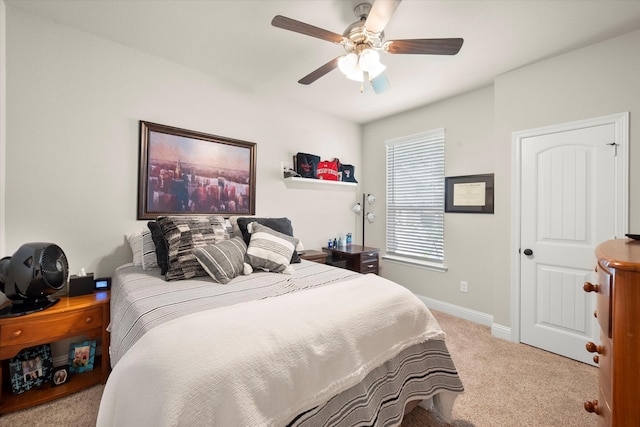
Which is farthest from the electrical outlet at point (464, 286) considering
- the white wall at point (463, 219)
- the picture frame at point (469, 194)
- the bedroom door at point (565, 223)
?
the picture frame at point (469, 194)

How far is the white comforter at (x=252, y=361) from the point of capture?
86cm

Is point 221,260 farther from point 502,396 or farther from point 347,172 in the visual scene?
point 347,172

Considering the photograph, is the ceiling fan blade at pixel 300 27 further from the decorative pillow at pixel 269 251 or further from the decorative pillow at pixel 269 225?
the decorative pillow at pixel 269 225

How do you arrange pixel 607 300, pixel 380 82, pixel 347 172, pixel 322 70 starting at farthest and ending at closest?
pixel 347 172 → pixel 380 82 → pixel 322 70 → pixel 607 300

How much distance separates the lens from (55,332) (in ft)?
5.77

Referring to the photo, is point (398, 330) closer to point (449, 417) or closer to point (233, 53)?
point (449, 417)

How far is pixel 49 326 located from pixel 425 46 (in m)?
3.04

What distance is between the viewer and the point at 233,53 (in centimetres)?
246

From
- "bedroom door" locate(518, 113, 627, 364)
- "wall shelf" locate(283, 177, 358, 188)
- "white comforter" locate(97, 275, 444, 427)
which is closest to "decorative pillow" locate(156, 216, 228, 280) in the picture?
"white comforter" locate(97, 275, 444, 427)

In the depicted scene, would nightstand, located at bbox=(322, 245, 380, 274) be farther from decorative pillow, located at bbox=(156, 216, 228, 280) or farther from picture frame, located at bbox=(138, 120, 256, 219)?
decorative pillow, located at bbox=(156, 216, 228, 280)

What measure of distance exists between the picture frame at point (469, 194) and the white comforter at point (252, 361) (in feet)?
7.23

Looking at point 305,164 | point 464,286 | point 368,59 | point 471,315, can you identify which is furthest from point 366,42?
point 471,315

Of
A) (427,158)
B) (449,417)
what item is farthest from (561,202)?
(449,417)

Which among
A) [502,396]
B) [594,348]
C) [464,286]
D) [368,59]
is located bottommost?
[502,396]
